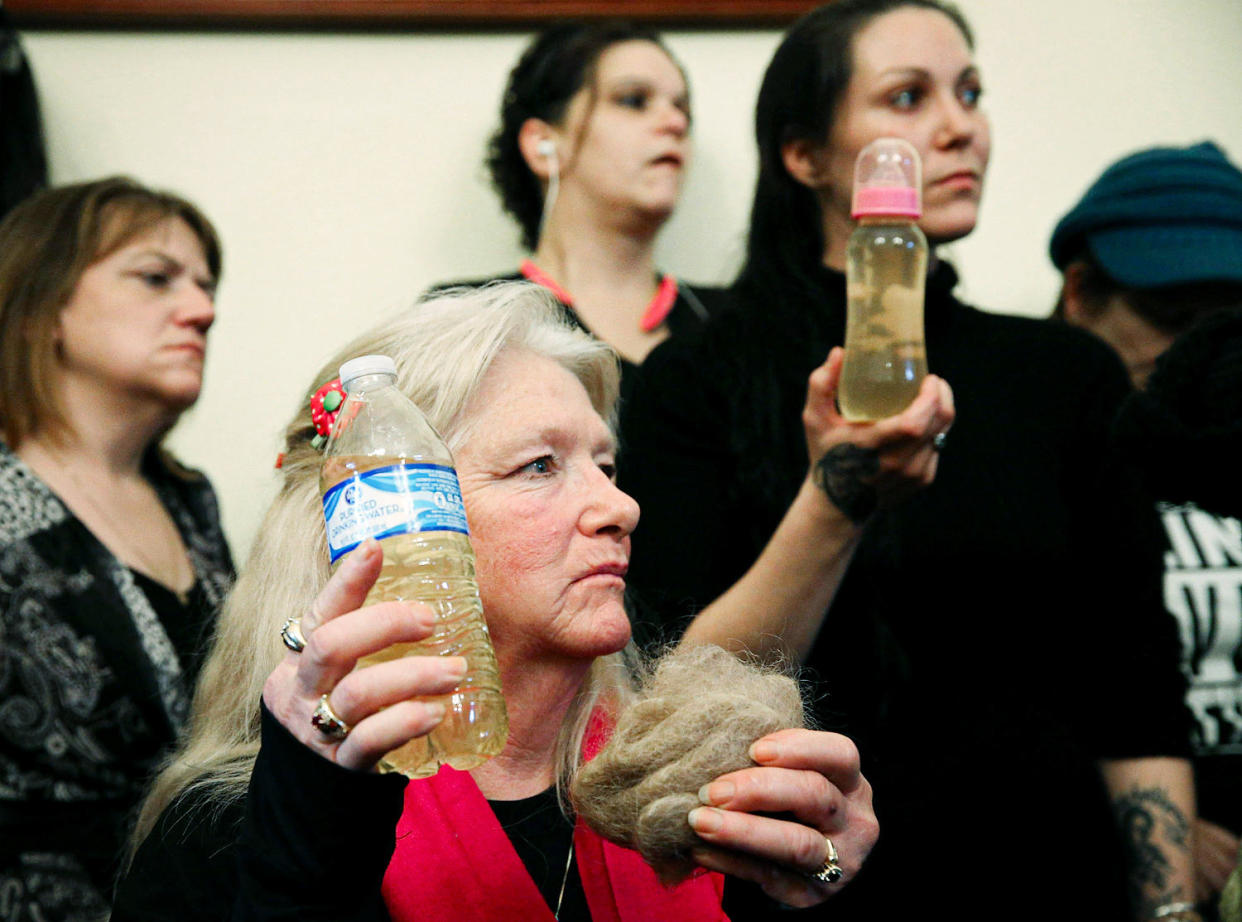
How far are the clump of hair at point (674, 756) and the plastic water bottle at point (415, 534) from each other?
96 mm

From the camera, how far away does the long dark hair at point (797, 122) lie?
5.74 ft

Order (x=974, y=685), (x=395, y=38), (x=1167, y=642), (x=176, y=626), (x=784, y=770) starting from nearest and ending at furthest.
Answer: (x=784, y=770), (x=974, y=685), (x=1167, y=642), (x=176, y=626), (x=395, y=38)

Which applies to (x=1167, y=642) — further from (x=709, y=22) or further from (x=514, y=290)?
(x=709, y=22)

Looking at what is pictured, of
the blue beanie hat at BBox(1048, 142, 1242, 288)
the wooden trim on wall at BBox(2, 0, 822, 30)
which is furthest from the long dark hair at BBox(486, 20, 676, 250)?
the blue beanie hat at BBox(1048, 142, 1242, 288)

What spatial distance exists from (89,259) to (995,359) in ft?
4.99

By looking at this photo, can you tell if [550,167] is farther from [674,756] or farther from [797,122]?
[674,756]

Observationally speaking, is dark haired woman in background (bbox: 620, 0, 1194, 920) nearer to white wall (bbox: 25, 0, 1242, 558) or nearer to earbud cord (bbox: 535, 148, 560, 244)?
earbud cord (bbox: 535, 148, 560, 244)

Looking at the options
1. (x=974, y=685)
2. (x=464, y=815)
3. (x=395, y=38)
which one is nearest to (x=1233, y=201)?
(x=974, y=685)

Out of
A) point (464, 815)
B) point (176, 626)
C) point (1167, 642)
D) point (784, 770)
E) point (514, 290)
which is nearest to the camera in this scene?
point (784, 770)

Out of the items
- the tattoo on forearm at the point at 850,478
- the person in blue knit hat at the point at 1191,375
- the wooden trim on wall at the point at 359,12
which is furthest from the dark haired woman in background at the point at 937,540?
the wooden trim on wall at the point at 359,12

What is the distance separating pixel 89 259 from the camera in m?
2.17

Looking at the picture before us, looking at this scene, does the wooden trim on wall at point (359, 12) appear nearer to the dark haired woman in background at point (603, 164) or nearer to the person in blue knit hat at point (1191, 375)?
the dark haired woman in background at point (603, 164)

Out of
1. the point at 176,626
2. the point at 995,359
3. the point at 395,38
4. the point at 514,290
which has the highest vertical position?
the point at 395,38

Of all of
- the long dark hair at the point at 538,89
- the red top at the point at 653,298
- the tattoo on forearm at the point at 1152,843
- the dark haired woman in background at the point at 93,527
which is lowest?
the tattoo on forearm at the point at 1152,843
